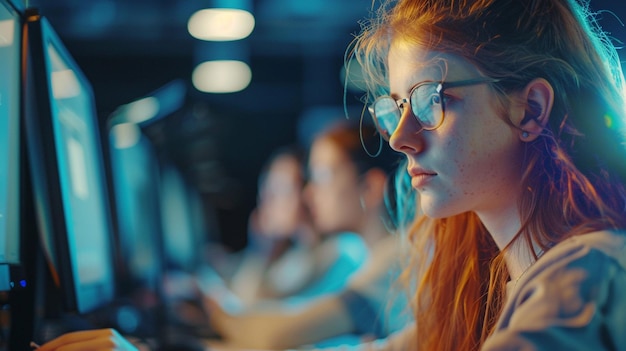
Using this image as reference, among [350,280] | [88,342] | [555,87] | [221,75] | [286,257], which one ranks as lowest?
[286,257]

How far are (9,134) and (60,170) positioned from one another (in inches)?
5.7

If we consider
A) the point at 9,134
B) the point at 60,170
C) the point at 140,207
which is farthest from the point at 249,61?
the point at 9,134

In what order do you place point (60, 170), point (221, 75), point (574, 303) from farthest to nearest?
point (221, 75)
point (60, 170)
point (574, 303)

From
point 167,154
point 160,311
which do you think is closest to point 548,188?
point 160,311

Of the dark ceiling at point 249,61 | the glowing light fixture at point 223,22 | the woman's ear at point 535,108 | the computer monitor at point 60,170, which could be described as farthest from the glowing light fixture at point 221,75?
the woman's ear at point 535,108

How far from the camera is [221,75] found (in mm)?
5922

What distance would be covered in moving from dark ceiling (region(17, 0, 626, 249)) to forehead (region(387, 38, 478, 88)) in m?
2.12

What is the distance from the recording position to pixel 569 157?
0.95 m

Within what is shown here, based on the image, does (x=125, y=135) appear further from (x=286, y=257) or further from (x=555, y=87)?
(x=286, y=257)

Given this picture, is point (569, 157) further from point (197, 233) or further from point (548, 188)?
point (197, 233)

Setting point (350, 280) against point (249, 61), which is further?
point (249, 61)

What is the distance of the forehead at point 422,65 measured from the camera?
0.95 metres

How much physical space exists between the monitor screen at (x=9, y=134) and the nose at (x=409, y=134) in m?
0.62

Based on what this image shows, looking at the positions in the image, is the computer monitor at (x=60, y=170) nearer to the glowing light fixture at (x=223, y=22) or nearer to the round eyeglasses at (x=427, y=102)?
the round eyeglasses at (x=427, y=102)
